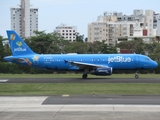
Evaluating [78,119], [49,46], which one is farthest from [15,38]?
[49,46]

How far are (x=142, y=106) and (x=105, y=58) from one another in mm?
22595

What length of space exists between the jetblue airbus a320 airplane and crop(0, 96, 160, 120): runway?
19586 mm

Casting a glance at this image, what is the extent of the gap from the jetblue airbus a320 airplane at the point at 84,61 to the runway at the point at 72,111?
19.6 m

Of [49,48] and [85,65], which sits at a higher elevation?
[49,48]

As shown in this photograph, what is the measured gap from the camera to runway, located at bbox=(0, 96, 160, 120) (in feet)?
55.3

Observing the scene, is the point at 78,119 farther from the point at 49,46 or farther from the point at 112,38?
the point at 112,38

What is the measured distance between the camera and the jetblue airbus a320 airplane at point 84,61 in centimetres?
4238

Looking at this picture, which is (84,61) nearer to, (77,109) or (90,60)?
(90,60)

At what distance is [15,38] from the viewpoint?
151 ft

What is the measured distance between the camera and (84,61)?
143 feet

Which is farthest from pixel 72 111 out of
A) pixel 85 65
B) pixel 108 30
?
pixel 108 30

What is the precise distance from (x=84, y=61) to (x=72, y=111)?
984 inches

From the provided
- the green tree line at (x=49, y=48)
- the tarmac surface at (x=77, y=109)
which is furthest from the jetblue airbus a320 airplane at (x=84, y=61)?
the tarmac surface at (x=77, y=109)

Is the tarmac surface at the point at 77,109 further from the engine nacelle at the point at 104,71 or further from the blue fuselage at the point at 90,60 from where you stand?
the blue fuselage at the point at 90,60
